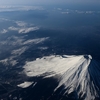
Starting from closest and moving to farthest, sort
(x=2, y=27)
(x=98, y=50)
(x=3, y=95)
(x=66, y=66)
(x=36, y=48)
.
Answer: (x=3, y=95) < (x=66, y=66) < (x=98, y=50) < (x=36, y=48) < (x=2, y=27)

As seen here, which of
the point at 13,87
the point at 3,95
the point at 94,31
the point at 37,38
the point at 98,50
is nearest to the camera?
the point at 3,95

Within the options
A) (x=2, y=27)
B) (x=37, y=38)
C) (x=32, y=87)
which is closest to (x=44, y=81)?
(x=32, y=87)

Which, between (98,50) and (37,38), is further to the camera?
(37,38)

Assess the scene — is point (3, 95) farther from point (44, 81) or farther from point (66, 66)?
point (66, 66)

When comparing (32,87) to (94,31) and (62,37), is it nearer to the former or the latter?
(62,37)

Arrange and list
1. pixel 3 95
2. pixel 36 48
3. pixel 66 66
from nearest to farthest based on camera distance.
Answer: pixel 3 95 < pixel 66 66 < pixel 36 48

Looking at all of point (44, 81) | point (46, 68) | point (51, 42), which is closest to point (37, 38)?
point (51, 42)
